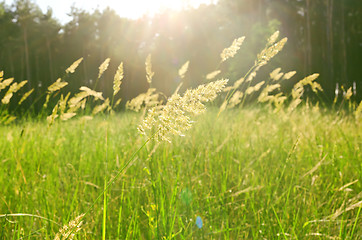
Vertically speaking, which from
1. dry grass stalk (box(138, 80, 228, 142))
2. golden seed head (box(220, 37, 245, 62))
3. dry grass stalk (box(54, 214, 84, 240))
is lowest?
dry grass stalk (box(54, 214, 84, 240))

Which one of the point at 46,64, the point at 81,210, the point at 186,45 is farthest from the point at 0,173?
the point at 46,64

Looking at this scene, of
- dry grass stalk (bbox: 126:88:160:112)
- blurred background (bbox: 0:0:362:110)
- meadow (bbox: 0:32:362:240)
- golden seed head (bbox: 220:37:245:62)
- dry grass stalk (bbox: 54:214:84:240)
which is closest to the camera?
dry grass stalk (bbox: 54:214:84:240)

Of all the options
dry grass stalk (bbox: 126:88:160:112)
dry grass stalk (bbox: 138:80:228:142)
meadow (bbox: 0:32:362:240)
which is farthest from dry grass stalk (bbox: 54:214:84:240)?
dry grass stalk (bbox: 126:88:160:112)

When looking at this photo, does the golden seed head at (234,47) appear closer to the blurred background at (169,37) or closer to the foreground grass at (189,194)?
the foreground grass at (189,194)

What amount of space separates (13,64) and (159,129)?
26.7 m

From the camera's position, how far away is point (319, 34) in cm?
2297

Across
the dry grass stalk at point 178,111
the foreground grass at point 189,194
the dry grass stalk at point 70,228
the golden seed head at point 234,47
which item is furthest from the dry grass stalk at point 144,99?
the dry grass stalk at point 70,228

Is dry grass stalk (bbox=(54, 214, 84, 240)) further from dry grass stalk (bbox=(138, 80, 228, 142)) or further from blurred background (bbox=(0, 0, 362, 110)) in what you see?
blurred background (bbox=(0, 0, 362, 110))

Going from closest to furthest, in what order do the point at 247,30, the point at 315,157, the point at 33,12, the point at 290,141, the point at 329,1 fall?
1. the point at 315,157
2. the point at 290,141
3. the point at 329,1
4. the point at 247,30
5. the point at 33,12

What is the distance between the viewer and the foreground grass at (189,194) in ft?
4.04

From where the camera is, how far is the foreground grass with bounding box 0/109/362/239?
123 cm

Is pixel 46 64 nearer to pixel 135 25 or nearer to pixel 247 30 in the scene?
pixel 135 25

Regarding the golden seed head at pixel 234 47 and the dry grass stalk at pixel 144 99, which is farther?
the dry grass stalk at pixel 144 99

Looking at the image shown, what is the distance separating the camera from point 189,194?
146cm
